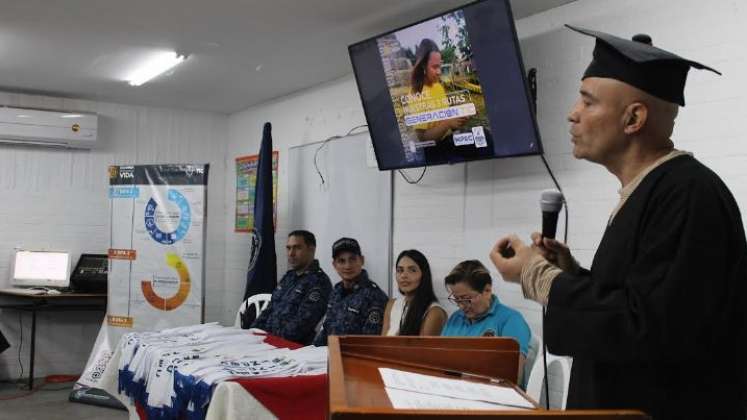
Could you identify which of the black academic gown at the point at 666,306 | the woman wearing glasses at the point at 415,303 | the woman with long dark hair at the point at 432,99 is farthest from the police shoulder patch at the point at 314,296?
the black academic gown at the point at 666,306

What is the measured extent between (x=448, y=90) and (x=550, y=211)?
2.32 metres

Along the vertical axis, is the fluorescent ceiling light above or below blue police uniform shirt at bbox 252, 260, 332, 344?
above

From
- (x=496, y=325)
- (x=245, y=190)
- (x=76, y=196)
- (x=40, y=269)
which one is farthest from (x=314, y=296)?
(x=76, y=196)

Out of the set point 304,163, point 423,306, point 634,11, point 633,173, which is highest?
point 634,11

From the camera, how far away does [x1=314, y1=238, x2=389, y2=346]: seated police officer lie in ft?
13.4

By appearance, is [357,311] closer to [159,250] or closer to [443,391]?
[159,250]

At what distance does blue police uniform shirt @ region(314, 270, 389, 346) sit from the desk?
2440 millimetres

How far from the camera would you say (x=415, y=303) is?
3758 mm

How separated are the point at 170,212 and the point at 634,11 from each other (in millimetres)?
3634

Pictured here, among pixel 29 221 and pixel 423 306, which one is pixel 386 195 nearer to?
pixel 423 306

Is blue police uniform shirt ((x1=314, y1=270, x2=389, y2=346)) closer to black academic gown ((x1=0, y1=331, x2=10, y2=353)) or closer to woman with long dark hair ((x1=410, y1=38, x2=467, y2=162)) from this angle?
woman with long dark hair ((x1=410, y1=38, x2=467, y2=162))

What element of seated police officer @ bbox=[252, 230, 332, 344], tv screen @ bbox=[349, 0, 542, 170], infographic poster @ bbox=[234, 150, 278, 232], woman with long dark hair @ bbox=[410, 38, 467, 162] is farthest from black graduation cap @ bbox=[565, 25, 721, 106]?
infographic poster @ bbox=[234, 150, 278, 232]

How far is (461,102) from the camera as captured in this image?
3.51 metres

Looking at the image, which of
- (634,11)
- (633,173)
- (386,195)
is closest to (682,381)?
(633,173)
